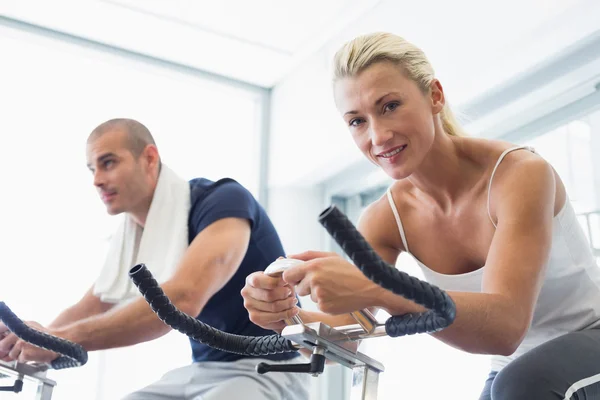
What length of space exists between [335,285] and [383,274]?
16 centimetres

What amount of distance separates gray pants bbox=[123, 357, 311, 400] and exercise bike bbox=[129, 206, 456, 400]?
2.01ft

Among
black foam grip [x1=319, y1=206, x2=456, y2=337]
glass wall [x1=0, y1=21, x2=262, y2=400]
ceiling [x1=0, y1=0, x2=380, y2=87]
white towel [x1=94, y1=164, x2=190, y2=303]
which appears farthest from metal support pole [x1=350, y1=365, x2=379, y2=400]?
ceiling [x1=0, y1=0, x2=380, y2=87]

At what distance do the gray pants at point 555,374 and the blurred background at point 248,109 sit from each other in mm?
1082

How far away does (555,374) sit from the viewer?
101 centimetres

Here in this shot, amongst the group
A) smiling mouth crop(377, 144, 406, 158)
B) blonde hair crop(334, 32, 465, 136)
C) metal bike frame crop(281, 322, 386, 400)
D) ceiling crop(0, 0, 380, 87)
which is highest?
ceiling crop(0, 0, 380, 87)

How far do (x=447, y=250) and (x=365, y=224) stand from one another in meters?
0.19

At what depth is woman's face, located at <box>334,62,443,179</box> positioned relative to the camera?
1224 millimetres

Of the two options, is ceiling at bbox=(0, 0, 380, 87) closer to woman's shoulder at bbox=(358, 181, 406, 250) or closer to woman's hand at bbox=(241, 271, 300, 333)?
woman's shoulder at bbox=(358, 181, 406, 250)

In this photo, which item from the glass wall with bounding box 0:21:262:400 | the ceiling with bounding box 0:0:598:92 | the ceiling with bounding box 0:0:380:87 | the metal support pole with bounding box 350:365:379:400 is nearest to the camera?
the metal support pole with bounding box 350:365:379:400

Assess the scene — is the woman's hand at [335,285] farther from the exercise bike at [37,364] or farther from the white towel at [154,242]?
the white towel at [154,242]

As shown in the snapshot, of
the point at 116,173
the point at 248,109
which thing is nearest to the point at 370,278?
the point at 116,173

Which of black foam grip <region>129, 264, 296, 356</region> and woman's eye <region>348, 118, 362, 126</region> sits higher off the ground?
woman's eye <region>348, 118, 362, 126</region>

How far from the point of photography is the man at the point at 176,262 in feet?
5.03

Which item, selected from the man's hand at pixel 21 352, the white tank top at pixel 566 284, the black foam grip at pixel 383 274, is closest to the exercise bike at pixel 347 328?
the black foam grip at pixel 383 274
